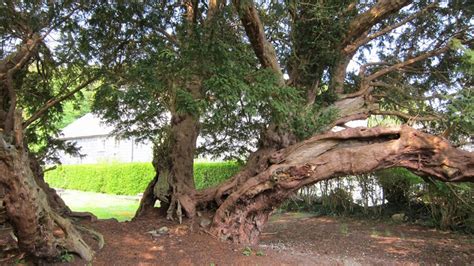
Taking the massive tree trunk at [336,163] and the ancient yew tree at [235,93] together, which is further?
the massive tree trunk at [336,163]

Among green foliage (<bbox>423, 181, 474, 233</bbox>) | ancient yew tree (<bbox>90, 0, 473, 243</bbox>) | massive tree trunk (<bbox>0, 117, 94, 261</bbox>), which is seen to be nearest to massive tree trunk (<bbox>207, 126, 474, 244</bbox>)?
ancient yew tree (<bbox>90, 0, 473, 243</bbox>)

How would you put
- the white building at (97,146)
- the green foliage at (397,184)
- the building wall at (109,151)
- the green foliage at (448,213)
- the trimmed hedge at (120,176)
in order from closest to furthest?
the green foliage at (448,213)
the green foliage at (397,184)
the trimmed hedge at (120,176)
the building wall at (109,151)
the white building at (97,146)

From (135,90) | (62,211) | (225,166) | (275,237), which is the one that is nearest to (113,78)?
(135,90)

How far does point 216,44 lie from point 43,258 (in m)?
3.47

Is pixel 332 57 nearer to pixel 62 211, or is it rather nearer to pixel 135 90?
pixel 135 90

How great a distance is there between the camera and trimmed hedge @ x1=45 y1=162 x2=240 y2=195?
19.4m

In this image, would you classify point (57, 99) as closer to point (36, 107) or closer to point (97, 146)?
point (36, 107)

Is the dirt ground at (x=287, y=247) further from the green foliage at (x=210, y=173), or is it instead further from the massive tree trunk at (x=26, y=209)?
the green foliage at (x=210, y=173)

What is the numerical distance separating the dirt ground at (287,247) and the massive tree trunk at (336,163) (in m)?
0.65

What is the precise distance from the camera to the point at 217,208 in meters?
7.73

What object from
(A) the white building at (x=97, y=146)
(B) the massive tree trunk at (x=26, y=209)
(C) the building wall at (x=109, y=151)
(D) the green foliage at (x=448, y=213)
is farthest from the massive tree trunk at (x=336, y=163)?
(A) the white building at (x=97, y=146)

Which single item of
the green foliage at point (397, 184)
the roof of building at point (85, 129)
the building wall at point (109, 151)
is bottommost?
the green foliage at point (397, 184)

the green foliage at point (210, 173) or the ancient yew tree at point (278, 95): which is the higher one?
the ancient yew tree at point (278, 95)

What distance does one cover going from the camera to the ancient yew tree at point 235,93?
539 centimetres
